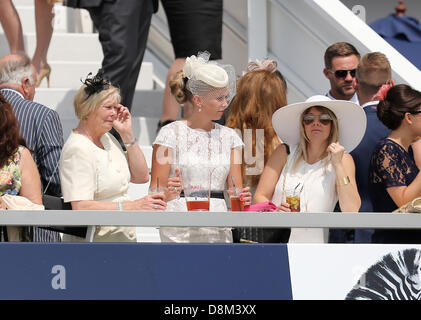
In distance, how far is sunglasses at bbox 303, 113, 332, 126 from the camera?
4.32 m

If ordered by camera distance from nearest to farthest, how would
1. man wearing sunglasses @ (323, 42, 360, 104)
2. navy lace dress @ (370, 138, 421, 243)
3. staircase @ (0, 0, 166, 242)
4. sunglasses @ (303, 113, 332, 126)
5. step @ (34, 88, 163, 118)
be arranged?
navy lace dress @ (370, 138, 421, 243) → sunglasses @ (303, 113, 332, 126) → man wearing sunglasses @ (323, 42, 360, 104) → staircase @ (0, 0, 166, 242) → step @ (34, 88, 163, 118)

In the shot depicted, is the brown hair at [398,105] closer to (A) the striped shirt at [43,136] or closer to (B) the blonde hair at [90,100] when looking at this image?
(B) the blonde hair at [90,100]

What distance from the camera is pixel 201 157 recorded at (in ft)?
14.1

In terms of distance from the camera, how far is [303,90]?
5.96m

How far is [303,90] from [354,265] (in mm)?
2267

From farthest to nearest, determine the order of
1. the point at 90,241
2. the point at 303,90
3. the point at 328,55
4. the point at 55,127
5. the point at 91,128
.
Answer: the point at 303,90 → the point at 328,55 → the point at 55,127 → the point at 91,128 → the point at 90,241

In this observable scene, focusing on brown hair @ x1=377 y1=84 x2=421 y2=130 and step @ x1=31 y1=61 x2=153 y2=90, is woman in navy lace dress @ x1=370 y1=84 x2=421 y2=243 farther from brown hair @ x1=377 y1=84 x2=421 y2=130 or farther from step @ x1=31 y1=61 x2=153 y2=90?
step @ x1=31 y1=61 x2=153 y2=90

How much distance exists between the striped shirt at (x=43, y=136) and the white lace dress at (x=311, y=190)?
0.95 metres

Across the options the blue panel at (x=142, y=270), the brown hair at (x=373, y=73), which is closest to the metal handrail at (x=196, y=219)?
the blue panel at (x=142, y=270)

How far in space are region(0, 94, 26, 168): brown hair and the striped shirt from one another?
1.31ft

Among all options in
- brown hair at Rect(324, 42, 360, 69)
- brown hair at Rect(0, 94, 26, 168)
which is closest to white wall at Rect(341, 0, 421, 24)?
brown hair at Rect(324, 42, 360, 69)

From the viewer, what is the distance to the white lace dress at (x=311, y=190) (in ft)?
13.9

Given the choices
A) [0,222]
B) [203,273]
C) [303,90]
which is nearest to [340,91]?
[303,90]
